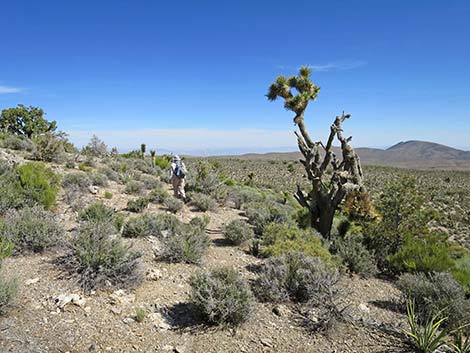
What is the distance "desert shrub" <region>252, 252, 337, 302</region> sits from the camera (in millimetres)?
5406

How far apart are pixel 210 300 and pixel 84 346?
5.52 ft

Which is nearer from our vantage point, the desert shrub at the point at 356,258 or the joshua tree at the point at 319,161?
the desert shrub at the point at 356,258

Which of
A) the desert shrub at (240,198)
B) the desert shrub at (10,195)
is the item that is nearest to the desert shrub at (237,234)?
the desert shrub at (240,198)

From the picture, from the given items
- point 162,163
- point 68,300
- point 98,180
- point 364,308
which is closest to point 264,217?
point 364,308

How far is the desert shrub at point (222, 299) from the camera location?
14.6 feet

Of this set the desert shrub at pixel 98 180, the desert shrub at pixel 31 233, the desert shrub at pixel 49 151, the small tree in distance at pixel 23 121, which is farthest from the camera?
the small tree in distance at pixel 23 121

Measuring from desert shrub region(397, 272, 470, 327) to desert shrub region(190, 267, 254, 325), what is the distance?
2929 millimetres

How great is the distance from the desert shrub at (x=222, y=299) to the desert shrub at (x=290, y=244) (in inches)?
94.2

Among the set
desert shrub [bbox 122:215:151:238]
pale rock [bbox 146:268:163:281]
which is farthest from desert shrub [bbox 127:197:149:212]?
pale rock [bbox 146:268:163:281]

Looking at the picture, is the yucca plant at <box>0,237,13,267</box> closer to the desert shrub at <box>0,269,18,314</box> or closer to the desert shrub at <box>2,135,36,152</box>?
the desert shrub at <box>0,269,18,314</box>

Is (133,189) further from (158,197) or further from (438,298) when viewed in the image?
(438,298)

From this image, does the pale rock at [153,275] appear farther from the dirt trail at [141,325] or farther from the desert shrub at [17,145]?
the desert shrub at [17,145]

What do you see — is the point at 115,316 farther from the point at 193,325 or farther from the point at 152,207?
the point at 152,207

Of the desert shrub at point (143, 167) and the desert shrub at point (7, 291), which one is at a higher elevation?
the desert shrub at point (143, 167)
